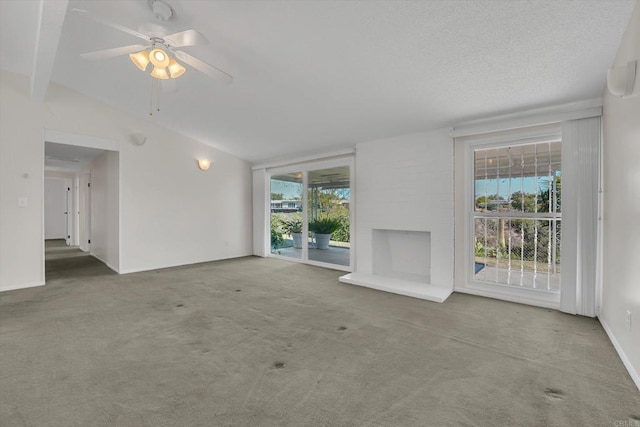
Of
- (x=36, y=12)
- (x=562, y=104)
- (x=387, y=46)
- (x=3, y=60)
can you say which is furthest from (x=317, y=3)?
(x=3, y=60)

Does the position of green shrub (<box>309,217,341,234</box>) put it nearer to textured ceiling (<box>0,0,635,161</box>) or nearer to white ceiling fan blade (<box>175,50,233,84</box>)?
textured ceiling (<box>0,0,635,161</box>)

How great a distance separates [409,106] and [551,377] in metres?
2.86

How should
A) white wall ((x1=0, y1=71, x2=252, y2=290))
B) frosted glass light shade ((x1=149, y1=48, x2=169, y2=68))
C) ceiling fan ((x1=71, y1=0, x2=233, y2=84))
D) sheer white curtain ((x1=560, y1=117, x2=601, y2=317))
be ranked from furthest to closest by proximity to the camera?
white wall ((x1=0, y1=71, x2=252, y2=290))
sheer white curtain ((x1=560, y1=117, x2=601, y2=317))
frosted glass light shade ((x1=149, y1=48, x2=169, y2=68))
ceiling fan ((x1=71, y1=0, x2=233, y2=84))

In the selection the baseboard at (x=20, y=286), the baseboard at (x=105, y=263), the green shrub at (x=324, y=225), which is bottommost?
the baseboard at (x=20, y=286)

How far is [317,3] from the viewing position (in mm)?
2092

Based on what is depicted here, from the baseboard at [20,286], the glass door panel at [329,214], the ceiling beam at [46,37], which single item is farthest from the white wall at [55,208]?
the glass door panel at [329,214]

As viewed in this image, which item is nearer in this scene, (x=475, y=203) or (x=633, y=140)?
(x=633, y=140)

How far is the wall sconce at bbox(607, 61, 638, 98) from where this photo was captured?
6.02ft

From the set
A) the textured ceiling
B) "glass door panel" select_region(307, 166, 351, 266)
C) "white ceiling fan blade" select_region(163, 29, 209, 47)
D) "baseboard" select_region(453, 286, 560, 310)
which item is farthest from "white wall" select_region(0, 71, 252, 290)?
"baseboard" select_region(453, 286, 560, 310)

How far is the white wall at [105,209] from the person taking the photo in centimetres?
496

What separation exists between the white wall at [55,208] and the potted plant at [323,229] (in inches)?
350

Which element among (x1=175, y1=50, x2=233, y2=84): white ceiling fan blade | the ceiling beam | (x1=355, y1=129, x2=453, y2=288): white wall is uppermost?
the ceiling beam

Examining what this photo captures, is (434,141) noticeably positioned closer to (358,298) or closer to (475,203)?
(475,203)

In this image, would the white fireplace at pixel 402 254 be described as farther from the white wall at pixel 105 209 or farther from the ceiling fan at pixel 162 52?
the white wall at pixel 105 209
